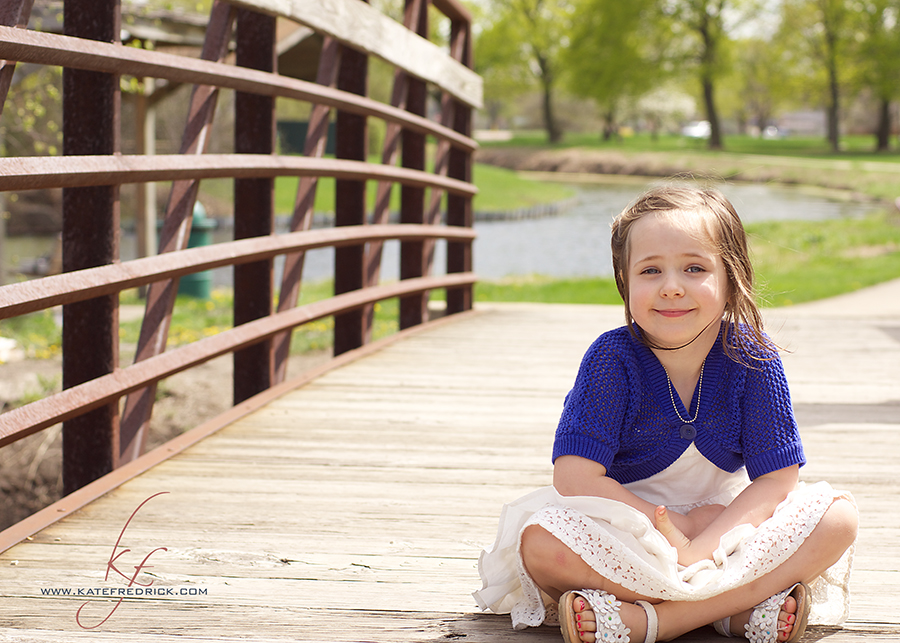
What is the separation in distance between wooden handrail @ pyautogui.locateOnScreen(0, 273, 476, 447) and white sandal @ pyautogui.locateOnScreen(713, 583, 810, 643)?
4.86 feet

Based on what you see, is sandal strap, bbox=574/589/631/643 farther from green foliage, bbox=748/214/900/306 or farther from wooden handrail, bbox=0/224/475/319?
green foliage, bbox=748/214/900/306

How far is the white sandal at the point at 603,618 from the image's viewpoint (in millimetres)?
1582

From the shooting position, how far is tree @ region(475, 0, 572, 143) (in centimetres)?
4828

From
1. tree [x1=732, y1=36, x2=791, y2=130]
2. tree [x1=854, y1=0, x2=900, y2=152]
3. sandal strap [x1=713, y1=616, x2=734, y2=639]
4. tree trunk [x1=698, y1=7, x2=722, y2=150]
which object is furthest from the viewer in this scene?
tree [x1=732, y1=36, x2=791, y2=130]

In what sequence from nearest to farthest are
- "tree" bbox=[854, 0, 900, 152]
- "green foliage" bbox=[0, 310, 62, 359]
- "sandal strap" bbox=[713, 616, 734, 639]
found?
"sandal strap" bbox=[713, 616, 734, 639]
"green foliage" bbox=[0, 310, 62, 359]
"tree" bbox=[854, 0, 900, 152]

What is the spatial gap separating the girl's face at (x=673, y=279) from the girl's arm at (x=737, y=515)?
305mm

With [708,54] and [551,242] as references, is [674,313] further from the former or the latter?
[708,54]

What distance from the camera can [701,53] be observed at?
40031 millimetres

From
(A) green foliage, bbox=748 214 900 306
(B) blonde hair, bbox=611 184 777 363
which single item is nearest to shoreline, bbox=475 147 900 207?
(A) green foliage, bbox=748 214 900 306

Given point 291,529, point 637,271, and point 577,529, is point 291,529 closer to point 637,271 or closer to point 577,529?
point 577,529

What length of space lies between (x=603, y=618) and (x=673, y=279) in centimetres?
60

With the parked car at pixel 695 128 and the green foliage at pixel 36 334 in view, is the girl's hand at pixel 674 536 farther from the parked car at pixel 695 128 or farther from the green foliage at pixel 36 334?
the parked car at pixel 695 128

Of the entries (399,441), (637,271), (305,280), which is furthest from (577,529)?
(305,280)

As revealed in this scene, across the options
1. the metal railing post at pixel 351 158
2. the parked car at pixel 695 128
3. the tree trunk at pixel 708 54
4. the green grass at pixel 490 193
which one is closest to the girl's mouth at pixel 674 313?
the metal railing post at pixel 351 158
